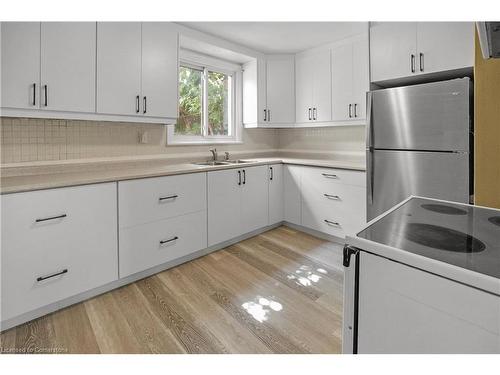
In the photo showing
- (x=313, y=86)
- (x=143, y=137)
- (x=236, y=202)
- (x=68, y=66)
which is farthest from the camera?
(x=313, y=86)

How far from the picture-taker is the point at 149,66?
2.52m

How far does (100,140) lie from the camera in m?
2.56

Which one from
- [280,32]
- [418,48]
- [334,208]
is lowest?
[334,208]

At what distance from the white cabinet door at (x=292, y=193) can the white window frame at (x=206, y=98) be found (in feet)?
2.72

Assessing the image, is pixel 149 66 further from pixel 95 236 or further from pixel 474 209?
pixel 474 209

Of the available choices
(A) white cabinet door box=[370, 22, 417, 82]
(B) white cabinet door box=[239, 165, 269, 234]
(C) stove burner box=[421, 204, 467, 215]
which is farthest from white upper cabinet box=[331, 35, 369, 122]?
(C) stove burner box=[421, 204, 467, 215]

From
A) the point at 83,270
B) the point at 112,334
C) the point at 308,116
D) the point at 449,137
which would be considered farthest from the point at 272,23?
the point at 112,334

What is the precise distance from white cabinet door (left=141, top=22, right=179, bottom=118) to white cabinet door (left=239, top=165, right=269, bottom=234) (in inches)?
39.2

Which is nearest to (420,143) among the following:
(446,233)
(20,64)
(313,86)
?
(313,86)

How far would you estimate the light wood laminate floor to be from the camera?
157 centimetres

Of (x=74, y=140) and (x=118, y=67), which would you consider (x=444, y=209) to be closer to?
(x=118, y=67)

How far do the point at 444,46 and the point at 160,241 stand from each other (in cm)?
279

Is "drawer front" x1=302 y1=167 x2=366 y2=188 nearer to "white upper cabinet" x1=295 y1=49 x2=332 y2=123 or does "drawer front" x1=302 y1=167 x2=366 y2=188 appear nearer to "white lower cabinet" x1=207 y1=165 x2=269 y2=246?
"white lower cabinet" x1=207 y1=165 x2=269 y2=246
